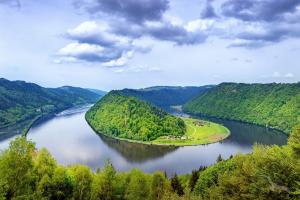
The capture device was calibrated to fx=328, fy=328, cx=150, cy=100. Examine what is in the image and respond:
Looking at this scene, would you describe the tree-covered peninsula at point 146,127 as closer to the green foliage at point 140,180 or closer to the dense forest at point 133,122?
the dense forest at point 133,122

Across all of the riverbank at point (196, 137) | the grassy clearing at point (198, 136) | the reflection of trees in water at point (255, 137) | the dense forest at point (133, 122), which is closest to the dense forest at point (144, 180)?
the riverbank at point (196, 137)

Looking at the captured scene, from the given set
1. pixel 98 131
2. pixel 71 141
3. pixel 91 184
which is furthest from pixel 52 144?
pixel 91 184

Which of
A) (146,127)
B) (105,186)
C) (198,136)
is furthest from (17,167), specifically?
(198,136)

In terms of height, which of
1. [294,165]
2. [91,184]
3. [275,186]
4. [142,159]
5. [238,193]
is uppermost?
[294,165]

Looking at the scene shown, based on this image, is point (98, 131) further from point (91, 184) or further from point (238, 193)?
point (238, 193)

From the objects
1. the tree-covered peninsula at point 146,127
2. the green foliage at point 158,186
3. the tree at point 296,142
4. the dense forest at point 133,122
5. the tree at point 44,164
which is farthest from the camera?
the dense forest at point 133,122
